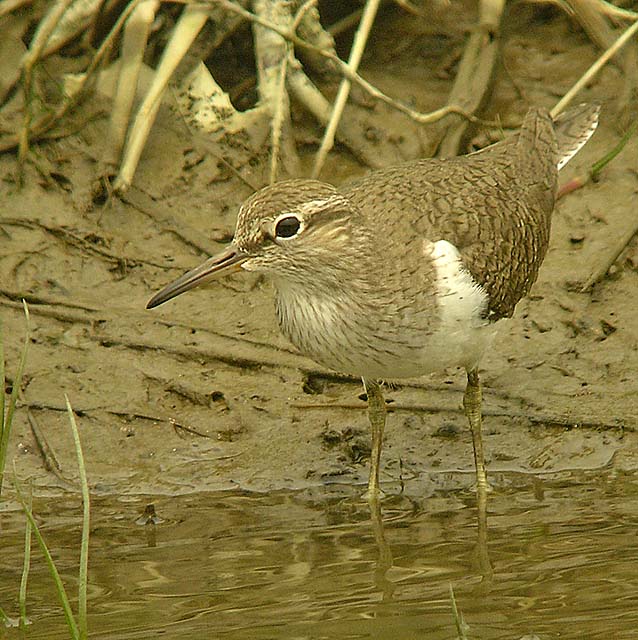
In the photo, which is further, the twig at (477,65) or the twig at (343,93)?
the twig at (477,65)

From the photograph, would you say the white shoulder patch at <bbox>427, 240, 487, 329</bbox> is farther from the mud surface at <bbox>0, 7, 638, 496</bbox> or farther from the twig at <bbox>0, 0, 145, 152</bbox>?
the twig at <bbox>0, 0, 145, 152</bbox>

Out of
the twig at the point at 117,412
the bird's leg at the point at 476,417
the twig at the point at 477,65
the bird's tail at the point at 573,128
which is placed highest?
the twig at the point at 477,65

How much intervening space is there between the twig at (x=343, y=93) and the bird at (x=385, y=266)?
1.71 m

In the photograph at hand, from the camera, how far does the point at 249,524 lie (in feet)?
20.0

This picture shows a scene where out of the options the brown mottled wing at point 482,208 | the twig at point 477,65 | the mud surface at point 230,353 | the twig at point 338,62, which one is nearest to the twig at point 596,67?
the mud surface at point 230,353

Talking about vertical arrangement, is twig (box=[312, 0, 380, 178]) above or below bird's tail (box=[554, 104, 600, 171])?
above

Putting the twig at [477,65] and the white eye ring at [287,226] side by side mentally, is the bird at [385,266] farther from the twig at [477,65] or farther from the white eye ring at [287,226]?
the twig at [477,65]

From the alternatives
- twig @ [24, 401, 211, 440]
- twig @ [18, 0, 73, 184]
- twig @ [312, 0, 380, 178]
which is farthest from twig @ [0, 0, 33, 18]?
twig @ [24, 401, 211, 440]

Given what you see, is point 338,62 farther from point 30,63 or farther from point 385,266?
point 385,266

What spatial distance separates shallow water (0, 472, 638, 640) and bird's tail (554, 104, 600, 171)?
1.91m

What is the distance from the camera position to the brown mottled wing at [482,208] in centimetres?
599

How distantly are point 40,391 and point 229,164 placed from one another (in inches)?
83.4

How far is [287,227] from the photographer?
568 centimetres

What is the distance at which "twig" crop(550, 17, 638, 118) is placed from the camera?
26.4 feet
